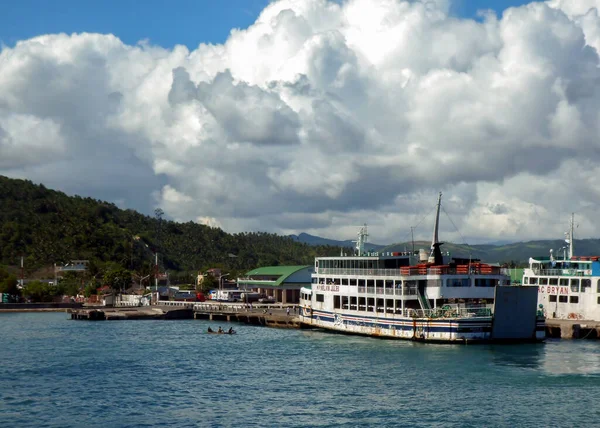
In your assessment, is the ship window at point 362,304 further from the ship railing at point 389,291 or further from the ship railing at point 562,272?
the ship railing at point 562,272

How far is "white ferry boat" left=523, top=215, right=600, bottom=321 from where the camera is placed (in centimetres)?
8469

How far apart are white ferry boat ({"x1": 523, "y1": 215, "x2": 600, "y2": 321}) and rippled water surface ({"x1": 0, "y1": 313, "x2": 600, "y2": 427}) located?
12.1m

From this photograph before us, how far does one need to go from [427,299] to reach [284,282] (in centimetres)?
7485

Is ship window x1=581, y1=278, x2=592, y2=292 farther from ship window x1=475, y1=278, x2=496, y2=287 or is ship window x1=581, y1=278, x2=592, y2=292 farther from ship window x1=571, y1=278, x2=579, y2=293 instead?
ship window x1=475, y1=278, x2=496, y2=287

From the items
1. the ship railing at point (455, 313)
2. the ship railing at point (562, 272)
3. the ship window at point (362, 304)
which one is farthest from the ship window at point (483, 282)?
the ship railing at point (562, 272)

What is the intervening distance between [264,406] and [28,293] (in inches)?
4662

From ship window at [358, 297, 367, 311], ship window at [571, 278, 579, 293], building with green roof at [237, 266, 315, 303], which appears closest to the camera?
ship window at [358, 297, 367, 311]

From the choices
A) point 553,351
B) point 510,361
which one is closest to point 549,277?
point 553,351

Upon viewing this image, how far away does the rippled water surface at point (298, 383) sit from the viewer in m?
44.2

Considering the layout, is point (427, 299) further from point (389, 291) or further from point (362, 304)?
point (362, 304)

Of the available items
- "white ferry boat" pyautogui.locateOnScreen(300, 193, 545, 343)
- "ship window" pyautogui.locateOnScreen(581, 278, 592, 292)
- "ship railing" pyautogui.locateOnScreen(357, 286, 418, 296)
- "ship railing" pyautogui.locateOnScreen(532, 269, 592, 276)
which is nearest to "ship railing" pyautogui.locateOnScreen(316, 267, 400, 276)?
"white ferry boat" pyautogui.locateOnScreen(300, 193, 545, 343)

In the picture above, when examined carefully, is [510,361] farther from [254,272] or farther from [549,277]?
[254,272]

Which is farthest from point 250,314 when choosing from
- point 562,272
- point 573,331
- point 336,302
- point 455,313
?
point 573,331

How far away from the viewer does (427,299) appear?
2889 inches
